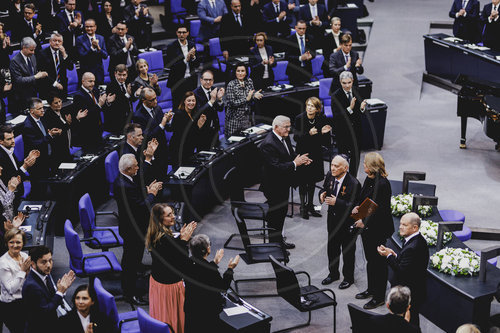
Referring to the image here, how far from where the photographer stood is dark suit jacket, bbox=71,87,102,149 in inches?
420

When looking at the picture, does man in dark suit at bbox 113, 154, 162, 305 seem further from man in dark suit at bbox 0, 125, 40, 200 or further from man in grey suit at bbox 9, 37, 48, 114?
man in grey suit at bbox 9, 37, 48, 114

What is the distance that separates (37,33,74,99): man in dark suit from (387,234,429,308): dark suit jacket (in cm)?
669

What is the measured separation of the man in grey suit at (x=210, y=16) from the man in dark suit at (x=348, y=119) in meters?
4.42

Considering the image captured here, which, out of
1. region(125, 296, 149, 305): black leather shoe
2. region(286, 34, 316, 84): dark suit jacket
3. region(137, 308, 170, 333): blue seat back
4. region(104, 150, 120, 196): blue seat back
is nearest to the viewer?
region(137, 308, 170, 333): blue seat back

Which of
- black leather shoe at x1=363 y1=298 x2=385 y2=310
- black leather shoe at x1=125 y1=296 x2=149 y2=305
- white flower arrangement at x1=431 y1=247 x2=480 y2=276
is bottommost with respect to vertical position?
black leather shoe at x1=363 y1=298 x2=385 y2=310

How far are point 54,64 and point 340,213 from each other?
5.83 m

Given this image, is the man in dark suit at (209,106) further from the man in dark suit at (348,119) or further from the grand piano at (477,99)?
the grand piano at (477,99)

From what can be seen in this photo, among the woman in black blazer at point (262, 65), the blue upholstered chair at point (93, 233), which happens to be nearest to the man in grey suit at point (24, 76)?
the blue upholstered chair at point (93, 233)

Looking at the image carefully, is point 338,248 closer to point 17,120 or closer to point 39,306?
point 39,306

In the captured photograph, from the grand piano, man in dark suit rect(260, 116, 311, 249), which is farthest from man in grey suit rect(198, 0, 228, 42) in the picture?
man in dark suit rect(260, 116, 311, 249)

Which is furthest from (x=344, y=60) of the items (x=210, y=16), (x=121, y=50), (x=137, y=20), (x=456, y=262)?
(x=456, y=262)

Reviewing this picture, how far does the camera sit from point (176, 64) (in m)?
12.6

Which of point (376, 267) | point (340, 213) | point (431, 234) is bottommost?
point (376, 267)

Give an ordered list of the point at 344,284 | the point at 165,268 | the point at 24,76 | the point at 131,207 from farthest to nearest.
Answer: the point at 24,76, the point at 344,284, the point at 131,207, the point at 165,268
